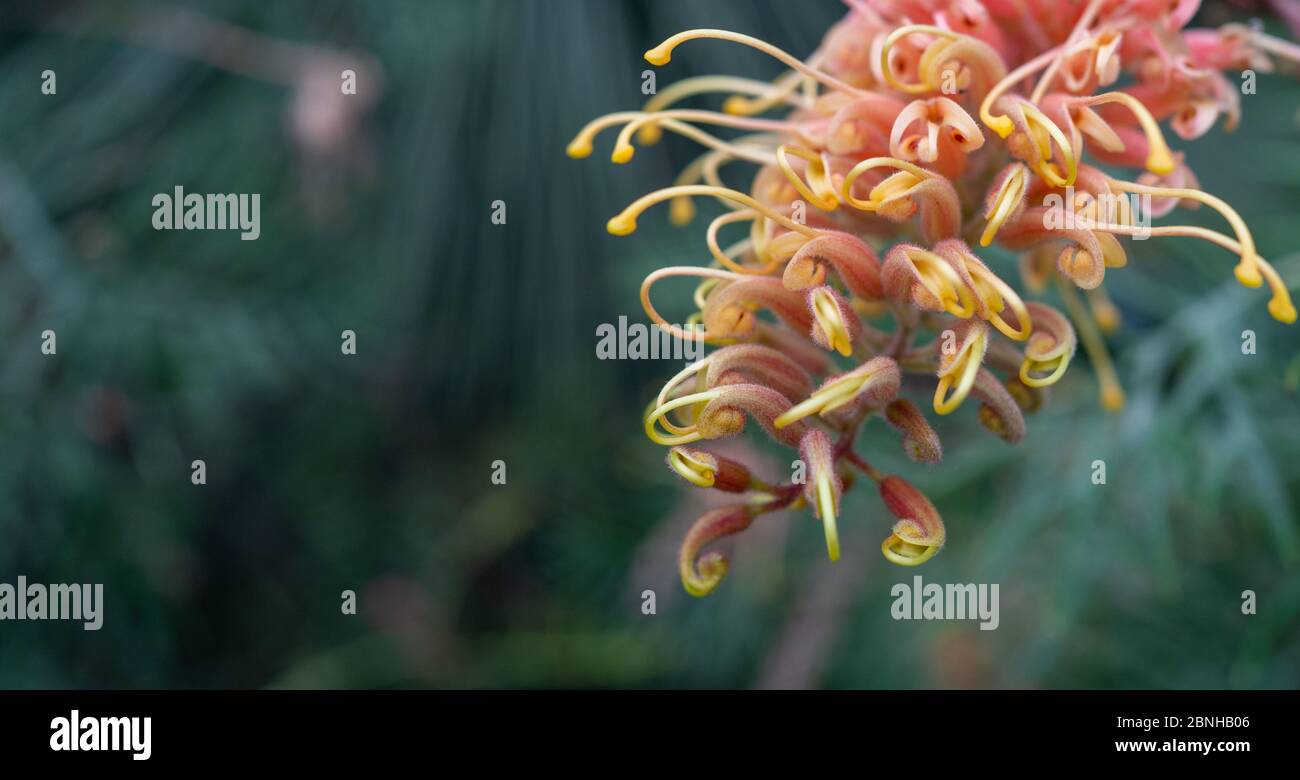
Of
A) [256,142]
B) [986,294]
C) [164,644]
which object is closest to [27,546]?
[164,644]

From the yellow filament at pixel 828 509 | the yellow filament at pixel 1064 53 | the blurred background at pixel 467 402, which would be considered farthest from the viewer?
the blurred background at pixel 467 402

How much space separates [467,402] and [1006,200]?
120 centimetres

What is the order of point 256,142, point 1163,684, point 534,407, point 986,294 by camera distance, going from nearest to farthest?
point 986,294, point 1163,684, point 256,142, point 534,407

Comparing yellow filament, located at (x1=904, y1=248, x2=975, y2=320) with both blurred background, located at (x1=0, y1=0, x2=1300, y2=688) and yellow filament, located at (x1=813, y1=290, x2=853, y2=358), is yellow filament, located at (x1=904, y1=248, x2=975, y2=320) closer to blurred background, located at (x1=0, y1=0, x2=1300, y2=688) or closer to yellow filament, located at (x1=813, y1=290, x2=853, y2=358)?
yellow filament, located at (x1=813, y1=290, x2=853, y2=358)

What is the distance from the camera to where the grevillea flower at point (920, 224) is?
52 cm

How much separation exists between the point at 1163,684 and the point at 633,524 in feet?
2.33

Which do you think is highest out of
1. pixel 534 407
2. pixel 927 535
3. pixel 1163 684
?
pixel 534 407

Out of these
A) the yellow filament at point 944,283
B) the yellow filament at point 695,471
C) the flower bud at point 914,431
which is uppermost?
the yellow filament at point 944,283

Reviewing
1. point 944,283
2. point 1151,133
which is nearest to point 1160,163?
point 1151,133

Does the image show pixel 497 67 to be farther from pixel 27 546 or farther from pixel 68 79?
pixel 27 546

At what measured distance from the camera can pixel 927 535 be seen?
1.70 feet

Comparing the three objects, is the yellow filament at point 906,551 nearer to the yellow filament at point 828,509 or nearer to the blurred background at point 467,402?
the yellow filament at point 828,509

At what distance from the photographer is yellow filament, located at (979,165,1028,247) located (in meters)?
0.52

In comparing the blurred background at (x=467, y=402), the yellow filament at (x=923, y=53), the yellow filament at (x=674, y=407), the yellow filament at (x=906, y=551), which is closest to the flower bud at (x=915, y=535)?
the yellow filament at (x=906, y=551)
